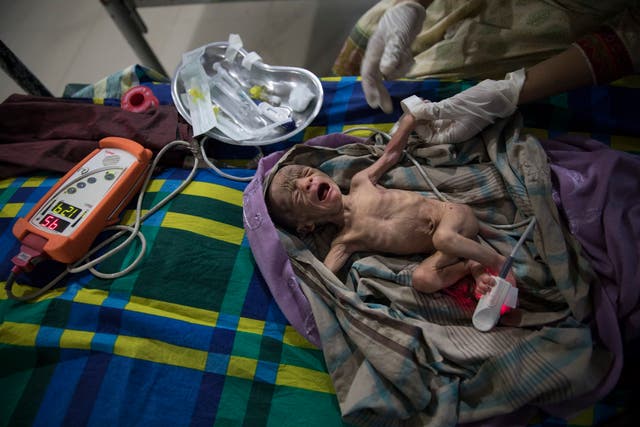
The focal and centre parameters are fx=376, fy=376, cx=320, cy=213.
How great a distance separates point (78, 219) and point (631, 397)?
4.99ft

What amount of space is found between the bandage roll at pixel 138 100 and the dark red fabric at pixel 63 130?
59mm

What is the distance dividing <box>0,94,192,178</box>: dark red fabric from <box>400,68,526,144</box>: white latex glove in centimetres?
85

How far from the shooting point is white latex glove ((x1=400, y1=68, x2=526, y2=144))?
1.11 m

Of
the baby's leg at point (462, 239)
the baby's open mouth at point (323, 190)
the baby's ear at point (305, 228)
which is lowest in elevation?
the baby's leg at point (462, 239)

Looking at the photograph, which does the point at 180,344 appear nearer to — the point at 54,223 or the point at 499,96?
the point at 54,223

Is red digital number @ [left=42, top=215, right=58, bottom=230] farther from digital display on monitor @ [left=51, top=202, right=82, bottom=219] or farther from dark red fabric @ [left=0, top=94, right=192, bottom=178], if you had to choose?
dark red fabric @ [left=0, top=94, right=192, bottom=178]

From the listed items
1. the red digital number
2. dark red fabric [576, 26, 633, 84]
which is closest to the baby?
dark red fabric [576, 26, 633, 84]

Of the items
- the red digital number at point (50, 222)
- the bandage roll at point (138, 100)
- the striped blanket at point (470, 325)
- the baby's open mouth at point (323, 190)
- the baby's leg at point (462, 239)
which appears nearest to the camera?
the striped blanket at point (470, 325)

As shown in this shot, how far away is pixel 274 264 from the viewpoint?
1.07 m

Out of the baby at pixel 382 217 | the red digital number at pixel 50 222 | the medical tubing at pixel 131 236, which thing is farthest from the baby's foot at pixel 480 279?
the red digital number at pixel 50 222

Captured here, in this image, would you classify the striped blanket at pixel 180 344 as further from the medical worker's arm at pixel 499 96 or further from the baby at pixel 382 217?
the medical worker's arm at pixel 499 96

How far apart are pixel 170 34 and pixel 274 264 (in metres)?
2.35

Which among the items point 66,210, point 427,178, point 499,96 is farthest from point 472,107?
point 66,210

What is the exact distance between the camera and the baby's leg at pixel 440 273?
102 cm
